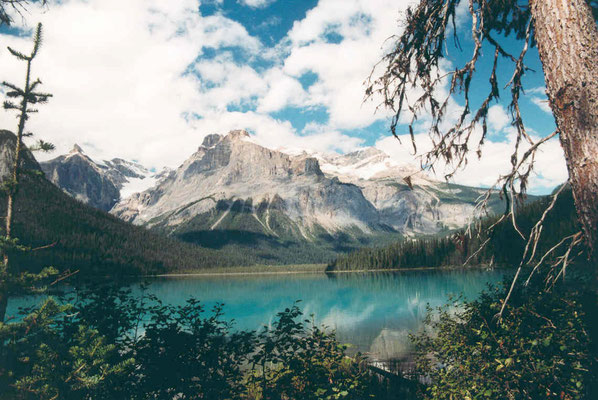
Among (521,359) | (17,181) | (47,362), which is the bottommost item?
(521,359)

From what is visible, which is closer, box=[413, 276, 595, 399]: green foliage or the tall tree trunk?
the tall tree trunk

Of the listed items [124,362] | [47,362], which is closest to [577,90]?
[124,362]

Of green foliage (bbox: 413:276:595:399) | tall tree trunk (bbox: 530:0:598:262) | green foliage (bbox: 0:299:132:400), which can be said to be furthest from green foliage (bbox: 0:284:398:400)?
tall tree trunk (bbox: 530:0:598:262)

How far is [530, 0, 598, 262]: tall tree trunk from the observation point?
4.41 meters

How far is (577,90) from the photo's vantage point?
454 cm

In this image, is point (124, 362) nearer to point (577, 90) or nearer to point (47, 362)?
point (47, 362)

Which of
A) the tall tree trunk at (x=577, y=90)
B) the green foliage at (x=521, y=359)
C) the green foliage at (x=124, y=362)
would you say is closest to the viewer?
the tall tree trunk at (x=577, y=90)

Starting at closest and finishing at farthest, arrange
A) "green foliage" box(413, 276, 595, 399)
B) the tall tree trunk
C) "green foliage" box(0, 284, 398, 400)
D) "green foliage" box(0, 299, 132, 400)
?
the tall tree trunk
"green foliage" box(0, 299, 132, 400)
"green foliage" box(0, 284, 398, 400)
"green foliage" box(413, 276, 595, 399)

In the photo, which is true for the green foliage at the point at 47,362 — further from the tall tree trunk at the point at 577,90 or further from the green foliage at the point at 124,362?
the tall tree trunk at the point at 577,90

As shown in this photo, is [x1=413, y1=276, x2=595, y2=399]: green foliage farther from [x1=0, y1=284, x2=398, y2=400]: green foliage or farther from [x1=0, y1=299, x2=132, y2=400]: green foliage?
[x1=0, y1=299, x2=132, y2=400]: green foliage

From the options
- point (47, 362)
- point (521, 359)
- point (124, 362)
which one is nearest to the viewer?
point (47, 362)

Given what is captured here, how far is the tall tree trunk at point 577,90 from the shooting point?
441cm

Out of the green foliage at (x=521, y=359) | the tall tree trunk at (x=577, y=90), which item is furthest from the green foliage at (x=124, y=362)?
the tall tree trunk at (x=577, y=90)

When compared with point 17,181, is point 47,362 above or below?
below
